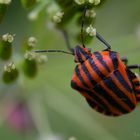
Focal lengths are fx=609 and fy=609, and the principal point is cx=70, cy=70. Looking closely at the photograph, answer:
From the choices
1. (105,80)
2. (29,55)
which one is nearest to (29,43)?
(29,55)

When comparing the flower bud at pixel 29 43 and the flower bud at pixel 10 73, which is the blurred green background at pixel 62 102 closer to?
the flower bud at pixel 10 73

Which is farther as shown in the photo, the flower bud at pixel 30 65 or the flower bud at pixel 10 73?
the flower bud at pixel 30 65

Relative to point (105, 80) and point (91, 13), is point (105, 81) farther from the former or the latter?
point (91, 13)

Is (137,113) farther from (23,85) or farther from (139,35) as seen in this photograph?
(23,85)

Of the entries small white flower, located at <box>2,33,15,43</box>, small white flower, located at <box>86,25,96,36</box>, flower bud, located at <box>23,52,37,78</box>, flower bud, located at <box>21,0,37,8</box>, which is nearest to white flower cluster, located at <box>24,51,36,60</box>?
flower bud, located at <box>23,52,37,78</box>

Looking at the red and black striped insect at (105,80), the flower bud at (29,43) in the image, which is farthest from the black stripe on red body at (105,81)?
the flower bud at (29,43)
